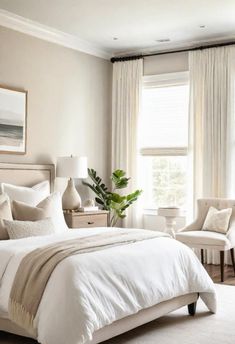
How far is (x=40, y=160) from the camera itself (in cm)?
662

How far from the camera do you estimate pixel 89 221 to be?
6.49 m

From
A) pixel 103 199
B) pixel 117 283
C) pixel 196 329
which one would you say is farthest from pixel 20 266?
pixel 103 199

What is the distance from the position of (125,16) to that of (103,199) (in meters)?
2.53

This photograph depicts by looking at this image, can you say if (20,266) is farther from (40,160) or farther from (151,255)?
(40,160)

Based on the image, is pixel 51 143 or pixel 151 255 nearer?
pixel 151 255

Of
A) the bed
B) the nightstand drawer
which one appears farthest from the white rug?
the nightstand drawer

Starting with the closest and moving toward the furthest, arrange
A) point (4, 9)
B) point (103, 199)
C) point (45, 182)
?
point (4, 9), point (45, 182), point (103, 199)

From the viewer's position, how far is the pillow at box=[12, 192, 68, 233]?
4.91m

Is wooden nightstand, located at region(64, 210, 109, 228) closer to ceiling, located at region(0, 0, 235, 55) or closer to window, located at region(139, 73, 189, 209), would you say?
window, located at region(139, 73, 189, 209)

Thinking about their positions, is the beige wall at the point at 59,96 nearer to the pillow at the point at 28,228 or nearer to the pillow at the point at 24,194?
the pillow at the point at 24,194

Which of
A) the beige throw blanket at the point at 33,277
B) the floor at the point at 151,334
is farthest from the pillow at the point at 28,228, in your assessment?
the floor at the point at 151,334

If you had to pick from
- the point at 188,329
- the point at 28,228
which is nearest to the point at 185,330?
the point at 188,329

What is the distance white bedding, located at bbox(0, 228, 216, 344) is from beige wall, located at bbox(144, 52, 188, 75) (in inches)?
134

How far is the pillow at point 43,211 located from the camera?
4910 millimetres
